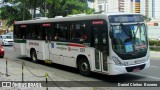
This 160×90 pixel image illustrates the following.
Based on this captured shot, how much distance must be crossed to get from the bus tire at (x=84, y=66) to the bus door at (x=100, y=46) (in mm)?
822

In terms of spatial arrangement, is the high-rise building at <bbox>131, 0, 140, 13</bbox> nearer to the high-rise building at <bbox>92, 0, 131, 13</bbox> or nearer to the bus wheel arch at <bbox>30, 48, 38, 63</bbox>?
the high-rise building at <bbox>92, 0, 131, 13</bbox>

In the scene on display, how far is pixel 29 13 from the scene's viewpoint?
166ft

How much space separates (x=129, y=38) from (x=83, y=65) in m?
2.58

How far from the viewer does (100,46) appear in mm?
12352

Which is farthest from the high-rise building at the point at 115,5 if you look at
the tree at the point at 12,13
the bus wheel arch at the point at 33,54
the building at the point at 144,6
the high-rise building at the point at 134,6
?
the bus wheel arch at the point at 33,54

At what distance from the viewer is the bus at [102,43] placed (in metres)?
11.9

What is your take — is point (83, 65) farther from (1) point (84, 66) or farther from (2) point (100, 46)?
(2) point (100, 46)

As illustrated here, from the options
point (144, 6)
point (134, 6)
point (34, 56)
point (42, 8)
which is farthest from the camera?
point (144, 6)

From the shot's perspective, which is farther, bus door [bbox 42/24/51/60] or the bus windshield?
bus door [bbox 42/24/51/60]

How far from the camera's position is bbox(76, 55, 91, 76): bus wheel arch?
1344 cm

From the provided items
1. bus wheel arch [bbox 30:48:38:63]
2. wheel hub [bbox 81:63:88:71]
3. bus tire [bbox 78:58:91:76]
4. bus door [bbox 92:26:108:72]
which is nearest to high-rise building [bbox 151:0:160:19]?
bus wheel arch [bbox 30:48:38:63]

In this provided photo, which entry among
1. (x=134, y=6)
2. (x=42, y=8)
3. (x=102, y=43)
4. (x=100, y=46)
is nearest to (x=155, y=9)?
(x=134, y=6)

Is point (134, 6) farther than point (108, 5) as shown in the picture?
Yes

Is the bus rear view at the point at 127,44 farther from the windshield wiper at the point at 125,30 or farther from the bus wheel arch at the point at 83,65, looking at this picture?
the bus wheel arch at the point at 83,65
